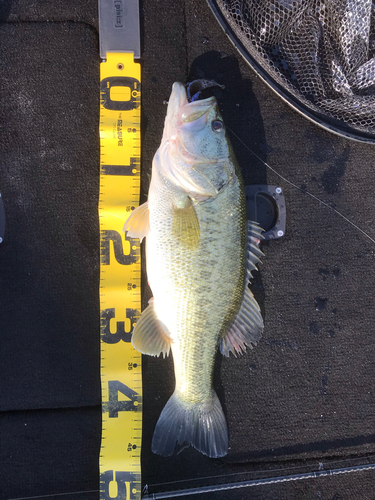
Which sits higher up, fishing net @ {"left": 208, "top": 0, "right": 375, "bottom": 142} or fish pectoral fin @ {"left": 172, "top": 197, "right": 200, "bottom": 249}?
fishing net @ {"left": 208, "top": 0, "right": 375, "bottom": 142}

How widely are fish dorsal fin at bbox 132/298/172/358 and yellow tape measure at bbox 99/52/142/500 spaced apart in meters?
0.24

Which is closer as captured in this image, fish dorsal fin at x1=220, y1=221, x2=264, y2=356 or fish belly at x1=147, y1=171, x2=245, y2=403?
Result: fish belly at x1=147, y1=171, x2=245, y2=403

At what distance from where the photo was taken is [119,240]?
6.84ft

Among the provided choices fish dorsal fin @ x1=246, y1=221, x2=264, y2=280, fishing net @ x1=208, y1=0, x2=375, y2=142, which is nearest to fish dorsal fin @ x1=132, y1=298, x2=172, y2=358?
fish dorsal fin @ x1=246, y1=221, x2=264, y2=280

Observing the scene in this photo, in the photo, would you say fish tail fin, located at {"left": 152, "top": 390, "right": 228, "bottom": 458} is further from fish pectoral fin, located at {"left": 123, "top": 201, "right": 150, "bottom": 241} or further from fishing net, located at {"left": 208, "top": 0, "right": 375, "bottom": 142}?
fishing net, located at {"left": 208, "top": 0, "right": 375, "bottom": 142}

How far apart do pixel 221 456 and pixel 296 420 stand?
0.61 meters

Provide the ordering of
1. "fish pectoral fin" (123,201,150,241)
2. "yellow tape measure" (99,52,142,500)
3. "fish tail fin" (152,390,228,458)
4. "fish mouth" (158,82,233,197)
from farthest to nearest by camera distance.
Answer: "yellow tape measure" (99,52,142,500)
"fish tail fin" (152,390,228,458)
"fish pectoral fin" (123,201,150,241)
"fish mouth" (158,82,233,197)

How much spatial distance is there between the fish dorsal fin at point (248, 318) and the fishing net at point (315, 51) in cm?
100

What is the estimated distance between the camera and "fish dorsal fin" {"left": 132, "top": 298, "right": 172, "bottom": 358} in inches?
A: 73.0

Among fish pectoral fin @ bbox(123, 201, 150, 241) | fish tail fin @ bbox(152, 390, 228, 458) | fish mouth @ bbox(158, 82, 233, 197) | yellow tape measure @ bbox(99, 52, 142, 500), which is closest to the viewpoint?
fish mouth @ bbox(158, 82, 233, 197)

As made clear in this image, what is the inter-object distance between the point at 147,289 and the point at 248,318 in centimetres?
73

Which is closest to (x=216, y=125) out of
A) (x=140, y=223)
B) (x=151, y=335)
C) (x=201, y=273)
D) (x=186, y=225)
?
(x=186, y=225)

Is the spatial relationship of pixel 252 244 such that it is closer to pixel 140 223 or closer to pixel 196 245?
pixel 196 245

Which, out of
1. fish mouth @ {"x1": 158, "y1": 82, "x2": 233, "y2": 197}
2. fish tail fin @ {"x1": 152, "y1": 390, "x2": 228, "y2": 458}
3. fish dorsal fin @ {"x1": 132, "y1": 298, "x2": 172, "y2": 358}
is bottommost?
fish tail fin @ {"x1": 152, "y1": 390, "x2": 228, "y2": 458}
